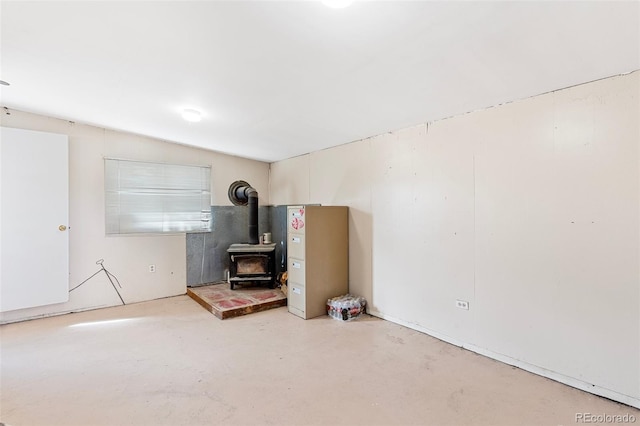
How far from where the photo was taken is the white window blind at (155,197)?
4242 mm

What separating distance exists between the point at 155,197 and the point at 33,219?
4.48 feet

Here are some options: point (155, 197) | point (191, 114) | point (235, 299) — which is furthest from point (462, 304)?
point (155, 197)

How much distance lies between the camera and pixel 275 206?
5.53 m

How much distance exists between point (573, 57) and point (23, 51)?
3.77 metres

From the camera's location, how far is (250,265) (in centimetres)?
467

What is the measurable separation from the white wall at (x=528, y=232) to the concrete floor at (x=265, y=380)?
0.24m

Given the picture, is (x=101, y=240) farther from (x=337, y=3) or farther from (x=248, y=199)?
(x=337, y=3)

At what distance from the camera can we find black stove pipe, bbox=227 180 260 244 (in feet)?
15.7

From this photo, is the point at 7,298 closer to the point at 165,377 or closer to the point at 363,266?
the point at 165,377

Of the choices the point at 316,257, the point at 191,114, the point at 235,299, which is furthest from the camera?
the point at 235,299

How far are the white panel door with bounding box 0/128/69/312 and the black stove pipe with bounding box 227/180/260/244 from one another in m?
2.24

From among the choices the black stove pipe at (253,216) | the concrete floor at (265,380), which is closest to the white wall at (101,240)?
the concrete floor at (265,380)

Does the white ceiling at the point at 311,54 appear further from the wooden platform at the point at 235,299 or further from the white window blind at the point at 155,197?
the wooden platform at the point at 235,299

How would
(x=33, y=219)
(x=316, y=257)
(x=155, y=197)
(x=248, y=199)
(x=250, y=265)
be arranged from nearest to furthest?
(x=33, y=219)
(x=316, y=257)
(x=155, y=197)
(x=250, y=265)
(x=248, y=199)
